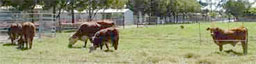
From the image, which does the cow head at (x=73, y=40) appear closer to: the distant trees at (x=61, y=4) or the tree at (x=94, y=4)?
the distant trees at (x=61, y=4)

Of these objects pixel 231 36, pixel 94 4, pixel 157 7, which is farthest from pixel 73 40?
pixel 157 7

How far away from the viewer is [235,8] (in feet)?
318

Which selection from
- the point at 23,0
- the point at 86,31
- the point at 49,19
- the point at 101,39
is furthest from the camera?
the point at 23,0

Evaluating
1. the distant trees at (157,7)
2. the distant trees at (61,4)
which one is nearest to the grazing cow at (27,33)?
the distant trees at (61,4)

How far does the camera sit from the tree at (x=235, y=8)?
94.3 metres

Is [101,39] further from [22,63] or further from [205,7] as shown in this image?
[205,7]

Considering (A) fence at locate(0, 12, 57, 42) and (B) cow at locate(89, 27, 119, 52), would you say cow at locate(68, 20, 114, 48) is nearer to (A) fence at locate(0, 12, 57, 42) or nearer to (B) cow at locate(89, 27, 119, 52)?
(B) cow at locate(89, 27, 119, 52)

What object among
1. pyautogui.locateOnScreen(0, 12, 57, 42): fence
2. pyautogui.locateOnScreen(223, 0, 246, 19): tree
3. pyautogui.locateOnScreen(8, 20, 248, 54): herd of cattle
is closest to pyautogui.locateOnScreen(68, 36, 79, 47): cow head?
pyautogui.locateOnScreen(8, 20, 248, 54): herd of cattle

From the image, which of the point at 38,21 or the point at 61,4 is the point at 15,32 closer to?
the point at 38,21

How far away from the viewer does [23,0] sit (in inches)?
1310

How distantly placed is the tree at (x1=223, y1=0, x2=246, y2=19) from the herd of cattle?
79533 mm

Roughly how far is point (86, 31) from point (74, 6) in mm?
20512

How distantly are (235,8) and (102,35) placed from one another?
8690 centimetres

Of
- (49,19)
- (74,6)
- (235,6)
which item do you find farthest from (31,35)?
(235,6)
